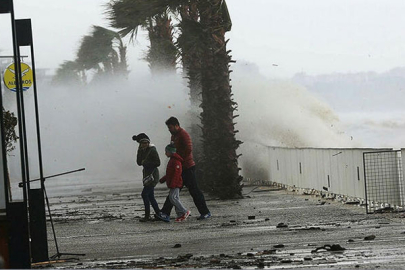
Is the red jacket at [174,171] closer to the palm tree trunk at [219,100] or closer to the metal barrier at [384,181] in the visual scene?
the metal barrier at [384,181]

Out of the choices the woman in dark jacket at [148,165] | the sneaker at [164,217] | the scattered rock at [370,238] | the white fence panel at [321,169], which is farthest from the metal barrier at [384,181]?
the scattered rock at [370,238]

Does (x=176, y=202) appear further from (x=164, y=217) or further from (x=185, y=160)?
(x=185, y=160)

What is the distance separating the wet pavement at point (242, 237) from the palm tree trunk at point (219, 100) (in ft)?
3.96

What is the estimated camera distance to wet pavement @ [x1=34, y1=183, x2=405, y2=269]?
39.8 feet

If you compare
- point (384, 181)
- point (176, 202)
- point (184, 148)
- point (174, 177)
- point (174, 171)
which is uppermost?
point (184, 148)

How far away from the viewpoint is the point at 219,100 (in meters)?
26.4

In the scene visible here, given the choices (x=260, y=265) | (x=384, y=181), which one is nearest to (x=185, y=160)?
(x=384, y=181)

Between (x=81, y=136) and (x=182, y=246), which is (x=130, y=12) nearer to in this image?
(x=182, y=246)

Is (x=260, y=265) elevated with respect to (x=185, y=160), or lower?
lower

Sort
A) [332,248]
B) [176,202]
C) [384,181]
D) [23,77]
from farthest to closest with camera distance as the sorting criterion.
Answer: [23,77], [176,202], [384,181], [332,248]

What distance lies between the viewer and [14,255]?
10.1 meters

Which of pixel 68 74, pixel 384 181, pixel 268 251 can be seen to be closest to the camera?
pixel 268 251

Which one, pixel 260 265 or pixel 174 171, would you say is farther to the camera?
pixel 174 171

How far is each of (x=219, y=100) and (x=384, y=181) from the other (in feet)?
26.2
